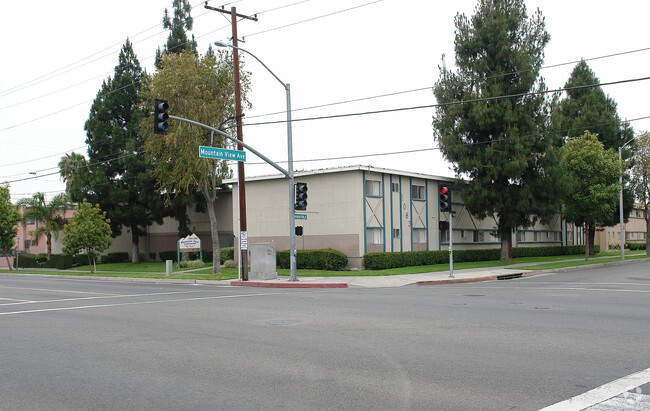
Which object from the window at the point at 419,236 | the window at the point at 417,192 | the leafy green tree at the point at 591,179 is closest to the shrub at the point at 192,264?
the window at the point at 419,236

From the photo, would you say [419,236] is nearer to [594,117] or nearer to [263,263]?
[263,263]

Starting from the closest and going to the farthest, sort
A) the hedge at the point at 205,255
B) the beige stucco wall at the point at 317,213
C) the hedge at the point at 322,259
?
the hedge at the point at 322,259, the beige stucco wall at the point at 317,213, the hedge at the point at 205,255

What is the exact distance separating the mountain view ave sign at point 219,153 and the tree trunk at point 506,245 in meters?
23.4

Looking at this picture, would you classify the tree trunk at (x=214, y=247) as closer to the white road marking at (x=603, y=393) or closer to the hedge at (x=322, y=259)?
the hedge at (x=322, y=259)

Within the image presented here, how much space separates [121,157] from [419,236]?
92.0ft

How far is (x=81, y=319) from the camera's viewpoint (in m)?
13.4

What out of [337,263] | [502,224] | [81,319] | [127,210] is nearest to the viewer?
[81,319]

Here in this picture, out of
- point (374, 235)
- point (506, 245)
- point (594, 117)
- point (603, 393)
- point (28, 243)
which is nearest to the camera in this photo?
point (603, 393)

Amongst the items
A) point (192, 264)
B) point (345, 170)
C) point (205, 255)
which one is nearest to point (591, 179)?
point (345, 170)

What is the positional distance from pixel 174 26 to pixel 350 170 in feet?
86.4

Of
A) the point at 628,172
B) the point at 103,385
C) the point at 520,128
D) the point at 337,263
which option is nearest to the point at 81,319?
the point at 103,385

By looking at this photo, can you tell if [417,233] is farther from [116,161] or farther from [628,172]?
[116,161]

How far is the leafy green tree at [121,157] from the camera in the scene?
161 ft

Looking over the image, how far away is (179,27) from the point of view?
163ft
